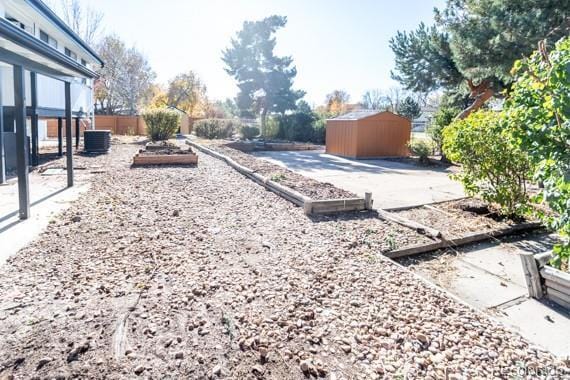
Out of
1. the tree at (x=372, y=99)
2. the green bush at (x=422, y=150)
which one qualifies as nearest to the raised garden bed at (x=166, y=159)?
the green bush at (x=422, y=150)

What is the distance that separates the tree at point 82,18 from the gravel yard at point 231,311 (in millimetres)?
30019

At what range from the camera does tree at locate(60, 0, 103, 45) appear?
2784 cm

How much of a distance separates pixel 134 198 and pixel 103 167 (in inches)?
162

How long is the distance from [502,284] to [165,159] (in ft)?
28.7

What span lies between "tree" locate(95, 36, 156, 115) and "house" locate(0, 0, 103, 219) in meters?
16.5

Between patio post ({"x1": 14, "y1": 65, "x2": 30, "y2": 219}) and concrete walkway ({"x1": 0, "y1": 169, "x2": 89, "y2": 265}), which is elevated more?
patio post ({"x1": 14, "y1": 65, "x2": 30, "y2": 219})

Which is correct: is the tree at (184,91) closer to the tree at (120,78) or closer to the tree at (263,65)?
the tree at (120,78)

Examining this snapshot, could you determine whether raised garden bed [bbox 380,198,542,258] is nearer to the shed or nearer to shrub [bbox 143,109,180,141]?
the shed

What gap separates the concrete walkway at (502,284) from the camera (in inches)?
108

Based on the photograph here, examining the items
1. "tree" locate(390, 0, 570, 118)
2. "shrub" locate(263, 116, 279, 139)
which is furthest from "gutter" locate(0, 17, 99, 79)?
"shrub" locate(263, 116, 279, 139)

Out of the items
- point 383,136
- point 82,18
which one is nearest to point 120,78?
point 82,18

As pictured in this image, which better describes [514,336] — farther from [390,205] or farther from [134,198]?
[134,198]

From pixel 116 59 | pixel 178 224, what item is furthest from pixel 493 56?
pixel 116 59

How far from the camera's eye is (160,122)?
17.2 metres
